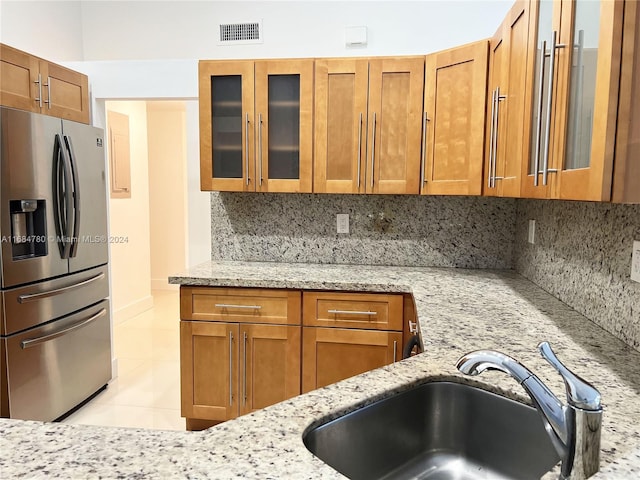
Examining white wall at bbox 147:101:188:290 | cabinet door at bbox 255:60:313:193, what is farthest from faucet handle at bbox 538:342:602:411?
white wall at bbox 147:101:188:290

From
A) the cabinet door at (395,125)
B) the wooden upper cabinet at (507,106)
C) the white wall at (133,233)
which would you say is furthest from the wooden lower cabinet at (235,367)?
the white wall at (133,233)

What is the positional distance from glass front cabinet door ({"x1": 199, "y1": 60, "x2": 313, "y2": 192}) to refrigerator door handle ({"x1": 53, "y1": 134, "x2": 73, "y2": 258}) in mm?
757

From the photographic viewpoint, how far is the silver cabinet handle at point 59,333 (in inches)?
94.3

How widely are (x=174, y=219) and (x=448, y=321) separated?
16.7 feet

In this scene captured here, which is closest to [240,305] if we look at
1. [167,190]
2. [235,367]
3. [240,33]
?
[235,367]

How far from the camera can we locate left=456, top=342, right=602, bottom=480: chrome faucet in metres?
0.67

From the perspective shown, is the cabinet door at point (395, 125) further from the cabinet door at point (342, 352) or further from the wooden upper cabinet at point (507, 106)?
the cabinet door at point (342, 352)

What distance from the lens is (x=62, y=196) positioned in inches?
101

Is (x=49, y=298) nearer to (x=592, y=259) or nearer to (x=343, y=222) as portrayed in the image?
(x=343, y=222)

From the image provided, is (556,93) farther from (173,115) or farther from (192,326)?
(173,115)

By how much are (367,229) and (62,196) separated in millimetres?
1830

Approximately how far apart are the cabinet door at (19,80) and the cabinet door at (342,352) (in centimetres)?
197

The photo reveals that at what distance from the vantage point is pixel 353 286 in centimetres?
237

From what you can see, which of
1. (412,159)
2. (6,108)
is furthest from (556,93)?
(6,108)
